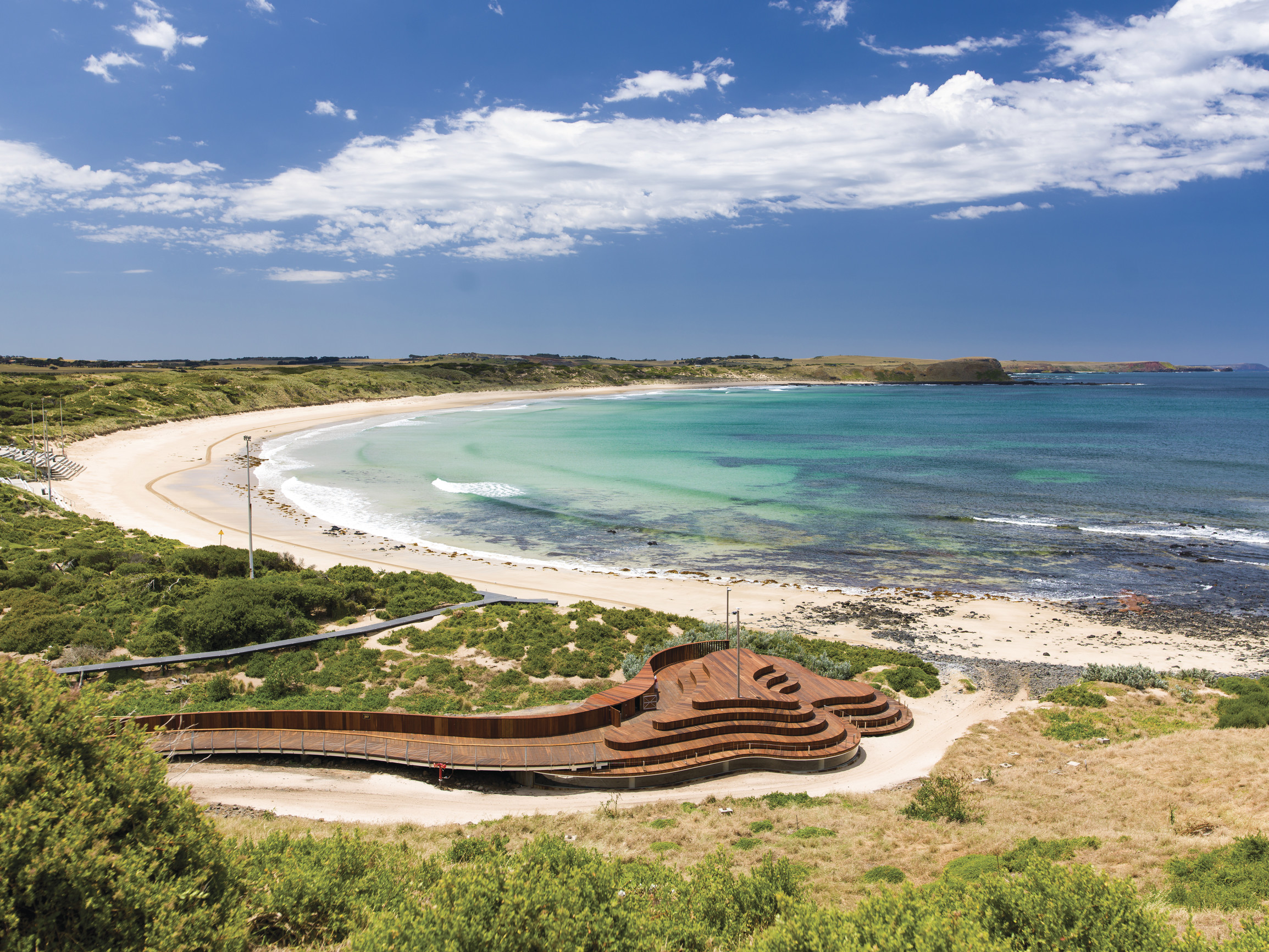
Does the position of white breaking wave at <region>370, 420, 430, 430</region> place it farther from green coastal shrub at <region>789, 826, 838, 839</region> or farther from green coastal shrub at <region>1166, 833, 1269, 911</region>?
green coastal shrub at <region>1166, 833, 1269, 911</region>

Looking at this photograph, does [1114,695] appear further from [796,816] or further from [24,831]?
[24,831]

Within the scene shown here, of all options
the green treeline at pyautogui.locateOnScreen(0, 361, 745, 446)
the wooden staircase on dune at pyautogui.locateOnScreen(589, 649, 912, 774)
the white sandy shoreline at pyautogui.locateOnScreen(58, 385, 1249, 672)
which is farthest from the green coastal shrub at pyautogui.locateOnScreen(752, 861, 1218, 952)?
the green treeline at pyautogui.locateOnScreen(0, 361, 745, 446)

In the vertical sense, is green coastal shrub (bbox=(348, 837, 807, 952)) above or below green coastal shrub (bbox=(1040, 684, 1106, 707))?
above

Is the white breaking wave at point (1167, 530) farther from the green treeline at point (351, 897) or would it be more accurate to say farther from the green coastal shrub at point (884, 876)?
the green treeline at point (351, 897)

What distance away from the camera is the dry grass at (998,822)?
1325 cm

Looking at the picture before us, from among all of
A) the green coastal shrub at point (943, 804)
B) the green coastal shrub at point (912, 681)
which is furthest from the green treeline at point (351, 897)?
the green coastal shrub at point (912, 681)

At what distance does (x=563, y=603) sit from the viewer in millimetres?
32281

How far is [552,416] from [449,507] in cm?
7622

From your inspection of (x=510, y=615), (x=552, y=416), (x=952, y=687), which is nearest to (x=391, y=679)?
(x=510, y=615)

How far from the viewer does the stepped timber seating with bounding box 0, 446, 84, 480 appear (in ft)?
174

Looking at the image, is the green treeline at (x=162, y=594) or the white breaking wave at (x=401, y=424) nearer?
the green treeline at (x=162, y=594)

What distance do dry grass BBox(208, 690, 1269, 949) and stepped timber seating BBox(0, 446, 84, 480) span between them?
52.6m

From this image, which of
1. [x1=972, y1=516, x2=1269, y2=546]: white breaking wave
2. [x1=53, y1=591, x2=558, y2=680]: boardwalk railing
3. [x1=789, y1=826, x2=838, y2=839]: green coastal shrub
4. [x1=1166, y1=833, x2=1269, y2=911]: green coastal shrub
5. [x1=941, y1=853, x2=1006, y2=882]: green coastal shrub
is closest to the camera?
[x1=1166, y1=833, x2=1269, y2=911]: green coastal shrub

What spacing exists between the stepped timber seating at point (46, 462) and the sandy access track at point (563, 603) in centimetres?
102
